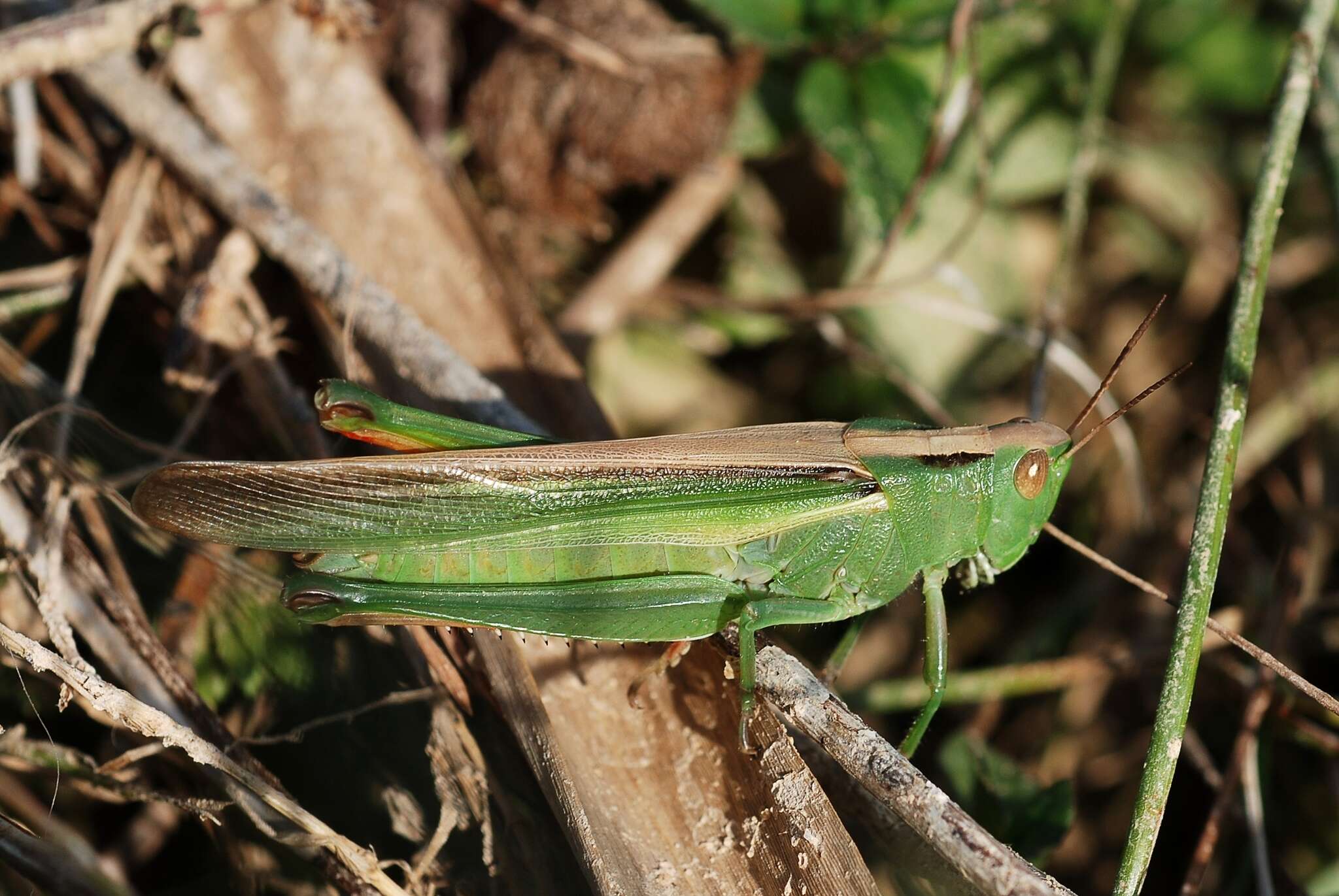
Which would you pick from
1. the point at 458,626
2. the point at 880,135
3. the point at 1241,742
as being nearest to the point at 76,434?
the point at 458,626

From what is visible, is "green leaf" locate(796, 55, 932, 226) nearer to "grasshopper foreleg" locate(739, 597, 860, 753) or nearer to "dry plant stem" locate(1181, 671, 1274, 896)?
"grasshopper foreleg" locate(739, 597, 860, 753)

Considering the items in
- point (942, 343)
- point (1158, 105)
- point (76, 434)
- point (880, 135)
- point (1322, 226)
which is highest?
point (1158, 105)

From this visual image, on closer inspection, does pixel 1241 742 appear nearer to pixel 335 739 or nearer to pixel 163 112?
pixel 335 739

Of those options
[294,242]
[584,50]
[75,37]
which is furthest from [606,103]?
[75,37]

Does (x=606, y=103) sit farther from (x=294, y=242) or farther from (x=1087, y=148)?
(x=1087, y=148)

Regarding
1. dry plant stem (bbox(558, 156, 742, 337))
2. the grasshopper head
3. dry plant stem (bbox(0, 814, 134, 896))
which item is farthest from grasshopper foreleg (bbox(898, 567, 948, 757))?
dry plant stem (bbox(558, 156, 742, 337))

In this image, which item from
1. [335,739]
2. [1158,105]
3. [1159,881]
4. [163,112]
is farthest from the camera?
[1158,105]

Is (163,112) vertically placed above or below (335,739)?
above
